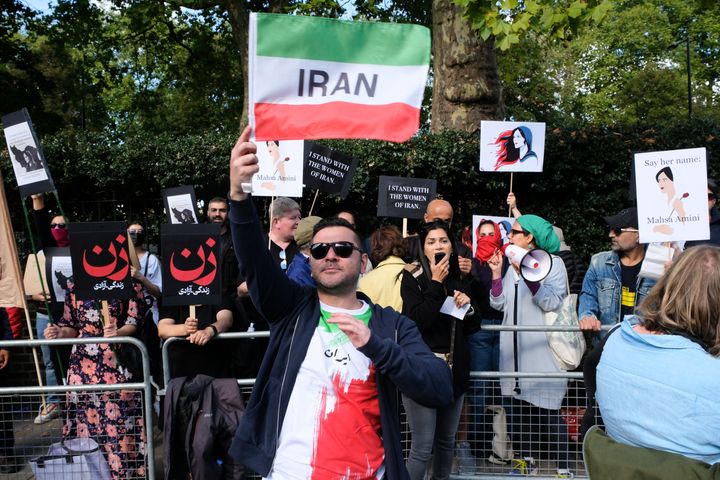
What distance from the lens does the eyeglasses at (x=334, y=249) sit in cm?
282

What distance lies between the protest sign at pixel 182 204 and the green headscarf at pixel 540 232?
318 centimetres

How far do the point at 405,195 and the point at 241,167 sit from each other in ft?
16.6

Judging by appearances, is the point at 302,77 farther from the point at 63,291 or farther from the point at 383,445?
the point at 63,291

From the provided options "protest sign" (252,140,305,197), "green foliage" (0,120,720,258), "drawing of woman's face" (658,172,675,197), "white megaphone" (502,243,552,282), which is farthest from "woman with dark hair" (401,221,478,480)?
"green foliage" (0,120,720,258)

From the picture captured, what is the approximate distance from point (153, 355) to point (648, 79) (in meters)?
36.9

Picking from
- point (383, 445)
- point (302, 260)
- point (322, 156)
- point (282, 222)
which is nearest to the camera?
point (383, 445)

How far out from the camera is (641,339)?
2391 millimetres

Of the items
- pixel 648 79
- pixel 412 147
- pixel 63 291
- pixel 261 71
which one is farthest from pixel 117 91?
pixel 261 71

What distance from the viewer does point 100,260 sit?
495 centimetres

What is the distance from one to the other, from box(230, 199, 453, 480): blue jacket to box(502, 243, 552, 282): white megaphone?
241 centimetres

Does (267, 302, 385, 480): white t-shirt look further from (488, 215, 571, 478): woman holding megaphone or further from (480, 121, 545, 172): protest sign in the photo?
(480, 121, 545, 172): protest sign

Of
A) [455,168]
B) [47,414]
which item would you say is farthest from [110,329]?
[455,168]

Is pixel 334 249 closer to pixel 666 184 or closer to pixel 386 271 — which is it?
pixel 386 271

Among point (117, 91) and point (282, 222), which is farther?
point (117, 91)
